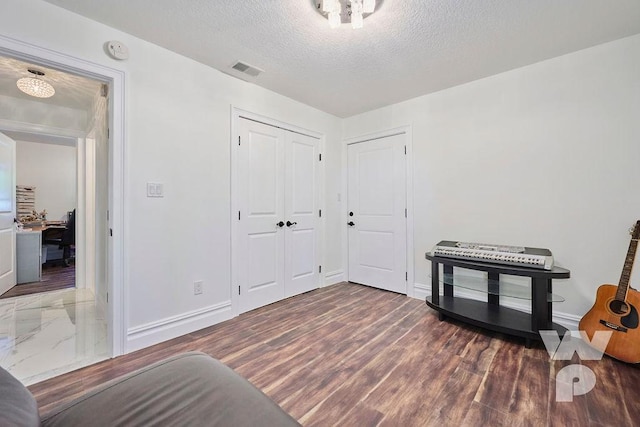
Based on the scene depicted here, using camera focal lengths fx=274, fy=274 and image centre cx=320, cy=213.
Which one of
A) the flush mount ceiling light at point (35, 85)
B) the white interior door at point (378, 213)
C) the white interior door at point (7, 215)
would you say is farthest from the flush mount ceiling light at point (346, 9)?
the white interior door at point (7, 215)

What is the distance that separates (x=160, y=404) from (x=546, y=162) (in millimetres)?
3165

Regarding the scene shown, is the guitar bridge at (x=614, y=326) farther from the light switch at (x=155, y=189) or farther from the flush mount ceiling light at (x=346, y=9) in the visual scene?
the light switch at (x=155, y=189)

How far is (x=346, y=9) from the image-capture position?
182cm

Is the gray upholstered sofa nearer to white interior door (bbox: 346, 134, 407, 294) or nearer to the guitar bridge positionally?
the guitar bridge

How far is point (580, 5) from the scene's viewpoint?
177cm

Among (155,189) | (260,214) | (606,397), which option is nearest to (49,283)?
(155,189)

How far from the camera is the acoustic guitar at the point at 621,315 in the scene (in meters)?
1.81

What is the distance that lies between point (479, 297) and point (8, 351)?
401 cm

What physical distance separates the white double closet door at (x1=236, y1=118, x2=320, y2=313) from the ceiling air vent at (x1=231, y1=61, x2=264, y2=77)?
0.45 m

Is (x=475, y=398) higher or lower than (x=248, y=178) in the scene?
lower

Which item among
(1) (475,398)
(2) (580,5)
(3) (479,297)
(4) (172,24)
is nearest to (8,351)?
(4) (172,24)

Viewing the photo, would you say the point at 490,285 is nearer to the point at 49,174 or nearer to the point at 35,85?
the point at 35,85

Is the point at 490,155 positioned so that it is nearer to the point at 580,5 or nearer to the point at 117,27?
the point at 580,5

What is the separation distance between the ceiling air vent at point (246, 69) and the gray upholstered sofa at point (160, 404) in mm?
2465
